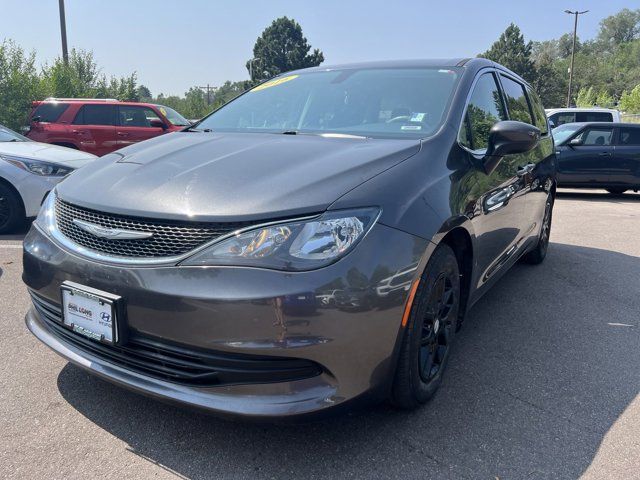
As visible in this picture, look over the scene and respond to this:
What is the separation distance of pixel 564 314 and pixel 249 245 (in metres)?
2.81

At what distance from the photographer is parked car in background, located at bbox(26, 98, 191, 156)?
11086 mm

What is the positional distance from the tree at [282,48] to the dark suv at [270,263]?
6815 centimetres

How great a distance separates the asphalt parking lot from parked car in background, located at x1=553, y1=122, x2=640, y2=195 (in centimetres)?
834

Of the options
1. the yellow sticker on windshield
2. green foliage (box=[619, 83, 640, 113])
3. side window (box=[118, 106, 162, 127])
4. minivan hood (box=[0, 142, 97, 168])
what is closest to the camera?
the yellow sticker on windshield

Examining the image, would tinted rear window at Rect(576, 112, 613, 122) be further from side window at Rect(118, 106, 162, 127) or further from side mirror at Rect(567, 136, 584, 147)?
side window at Rect(118, 106, 162, 127)

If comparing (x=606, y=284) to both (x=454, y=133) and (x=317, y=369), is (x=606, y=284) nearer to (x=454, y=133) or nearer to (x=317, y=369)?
(x=454, y=133)

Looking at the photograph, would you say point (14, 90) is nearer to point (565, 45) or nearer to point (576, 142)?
point (576, 142)

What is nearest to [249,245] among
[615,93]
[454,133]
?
[454,133]

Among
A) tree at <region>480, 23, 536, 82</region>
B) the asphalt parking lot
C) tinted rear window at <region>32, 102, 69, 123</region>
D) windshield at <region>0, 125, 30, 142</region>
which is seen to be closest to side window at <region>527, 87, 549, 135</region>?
the asphalt parking lot

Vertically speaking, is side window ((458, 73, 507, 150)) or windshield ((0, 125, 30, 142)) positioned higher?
side window ((458, 73, 507, 150))

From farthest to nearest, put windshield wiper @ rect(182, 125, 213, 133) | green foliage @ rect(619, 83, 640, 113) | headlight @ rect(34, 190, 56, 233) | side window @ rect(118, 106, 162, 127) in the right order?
green foliage @ rect(619, 83, 640, 113) < side window @ rect(118, 106, 162, 127) < windshield wiper @ rect(182, 125, 213, 133) < headlight @ rect(34, 190, 56, 233)

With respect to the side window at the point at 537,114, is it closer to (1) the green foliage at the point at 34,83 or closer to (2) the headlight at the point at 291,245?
(2) the headlight at the point at 291,245

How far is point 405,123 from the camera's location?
9.27ft

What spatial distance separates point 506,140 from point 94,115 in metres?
10.7
